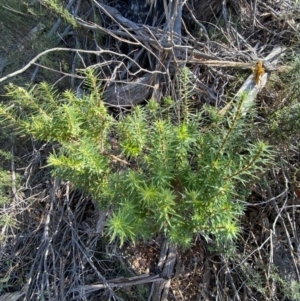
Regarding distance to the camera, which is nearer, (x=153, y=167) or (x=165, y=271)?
(x=153, y=167)

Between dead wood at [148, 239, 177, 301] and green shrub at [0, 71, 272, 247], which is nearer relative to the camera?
green shrub at [0, 71, 272, 247]

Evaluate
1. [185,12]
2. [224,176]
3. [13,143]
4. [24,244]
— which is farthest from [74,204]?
[185,12]

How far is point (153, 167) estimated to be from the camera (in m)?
1.01

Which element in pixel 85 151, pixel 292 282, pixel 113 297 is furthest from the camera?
pixel 113 297

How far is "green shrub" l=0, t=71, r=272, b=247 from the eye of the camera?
0.95m

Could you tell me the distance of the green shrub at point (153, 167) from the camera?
95 centimetres

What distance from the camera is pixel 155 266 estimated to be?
1.49 meters

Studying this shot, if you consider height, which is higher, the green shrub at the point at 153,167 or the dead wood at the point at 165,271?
the green shrub at the point at 153,167

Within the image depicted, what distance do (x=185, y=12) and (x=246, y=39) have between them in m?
0.30

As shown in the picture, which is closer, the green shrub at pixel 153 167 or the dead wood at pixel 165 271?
the green shrub at pixel 153 167

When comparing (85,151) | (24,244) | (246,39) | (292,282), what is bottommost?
(292,282)

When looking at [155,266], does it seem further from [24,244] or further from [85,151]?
[85,151]

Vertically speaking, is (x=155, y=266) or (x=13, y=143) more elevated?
(x=13, y=143)

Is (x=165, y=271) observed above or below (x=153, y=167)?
below
